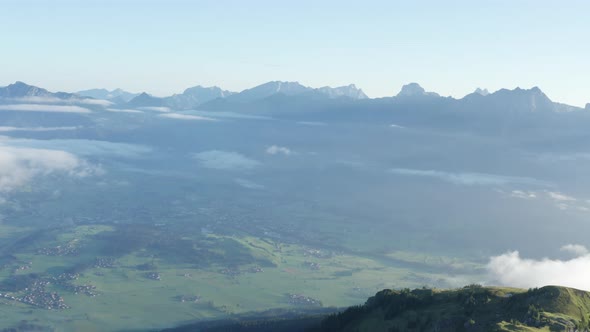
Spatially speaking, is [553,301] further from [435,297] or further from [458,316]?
[435,297]

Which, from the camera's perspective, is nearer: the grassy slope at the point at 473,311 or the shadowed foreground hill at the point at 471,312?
the shadowed foreground hill at the point at 471,312

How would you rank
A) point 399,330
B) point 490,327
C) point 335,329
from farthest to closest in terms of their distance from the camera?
point 335,329 < point 399,330 < point 490,327

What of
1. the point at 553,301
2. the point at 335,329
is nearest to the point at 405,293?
the point at 335,329

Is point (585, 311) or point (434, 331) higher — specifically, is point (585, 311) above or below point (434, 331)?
above

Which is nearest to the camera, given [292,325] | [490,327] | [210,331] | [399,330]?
[490,327]

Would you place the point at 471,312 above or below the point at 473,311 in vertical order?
below

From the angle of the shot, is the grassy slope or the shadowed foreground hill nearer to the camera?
the shadowed foreground hill

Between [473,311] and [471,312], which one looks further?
[473,311]

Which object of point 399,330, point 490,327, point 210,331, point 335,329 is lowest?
point 210,331
